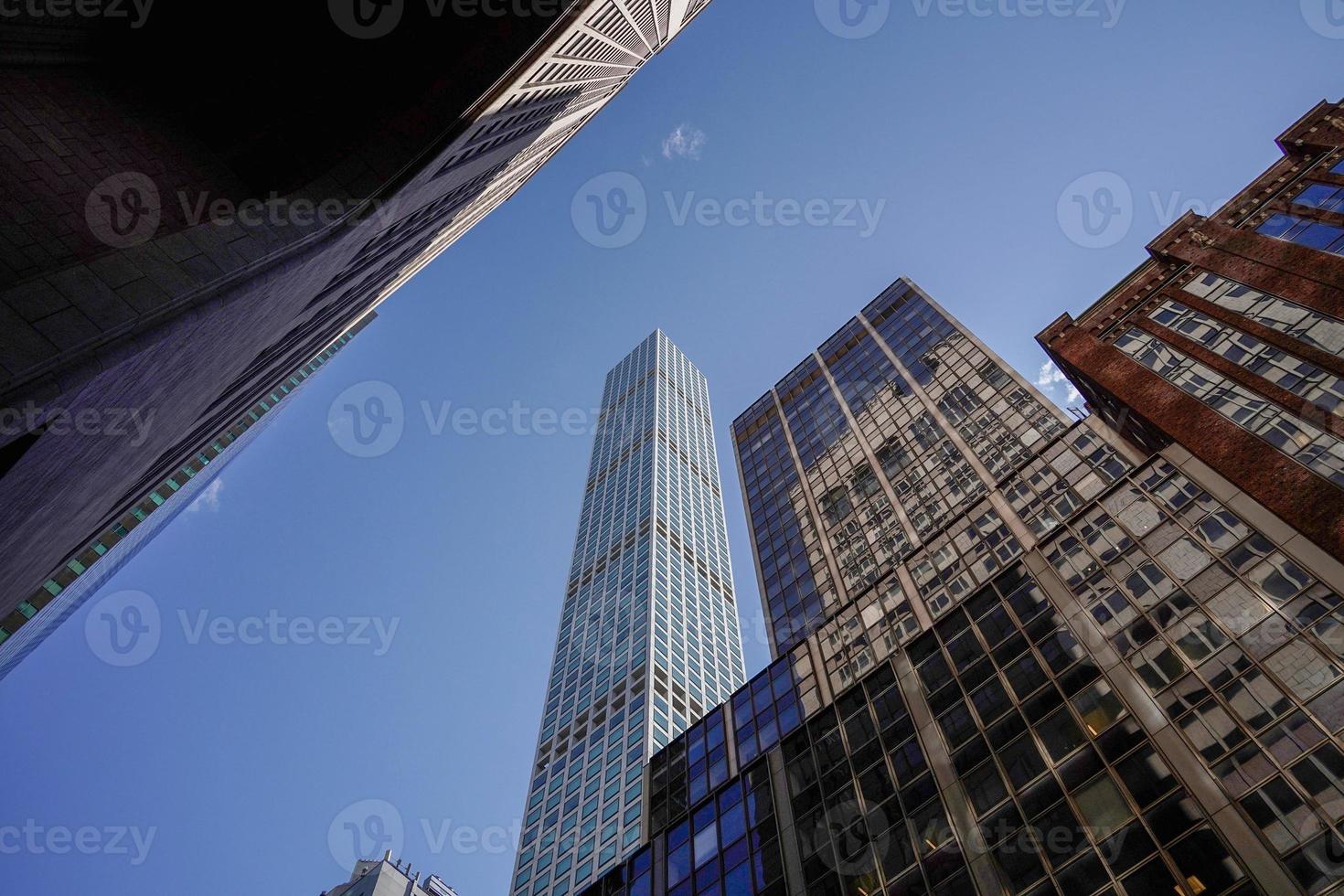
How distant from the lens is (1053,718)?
30.4 meters

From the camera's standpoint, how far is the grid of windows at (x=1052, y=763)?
956 inches

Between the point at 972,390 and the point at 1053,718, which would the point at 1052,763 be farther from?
the point at 972,390

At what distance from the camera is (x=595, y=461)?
164000 millimetres

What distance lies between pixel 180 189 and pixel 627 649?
81850mm

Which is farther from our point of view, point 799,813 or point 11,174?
point 799,813

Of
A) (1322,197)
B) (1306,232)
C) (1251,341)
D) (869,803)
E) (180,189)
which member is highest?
(1322,197)

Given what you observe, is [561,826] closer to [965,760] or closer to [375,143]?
[965,760]

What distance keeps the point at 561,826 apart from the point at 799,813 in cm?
4522

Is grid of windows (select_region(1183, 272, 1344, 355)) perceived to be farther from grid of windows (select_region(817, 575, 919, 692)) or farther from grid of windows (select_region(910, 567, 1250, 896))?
grid of windows (select_region(817, 575, 919, 692))

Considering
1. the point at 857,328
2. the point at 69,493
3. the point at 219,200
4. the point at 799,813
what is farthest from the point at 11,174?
the point at 857,328

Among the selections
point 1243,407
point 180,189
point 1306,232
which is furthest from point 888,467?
point 180,189

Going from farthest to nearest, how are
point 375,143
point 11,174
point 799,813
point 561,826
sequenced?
point 561,826, point 799,813, point 375,143, point 11,174

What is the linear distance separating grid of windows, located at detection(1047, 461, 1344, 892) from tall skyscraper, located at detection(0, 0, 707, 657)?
30.9 m

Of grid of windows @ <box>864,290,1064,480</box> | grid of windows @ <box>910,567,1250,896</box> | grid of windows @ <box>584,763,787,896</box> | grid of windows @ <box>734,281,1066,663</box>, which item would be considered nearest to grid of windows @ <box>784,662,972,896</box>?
grid of windows @ <box>584,763,787,896</box>
